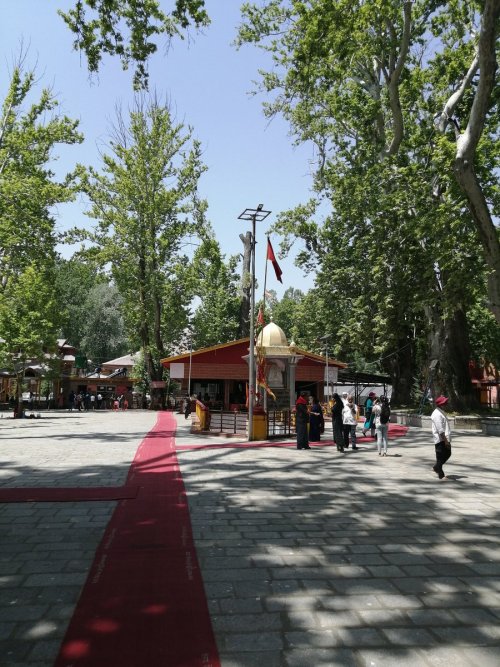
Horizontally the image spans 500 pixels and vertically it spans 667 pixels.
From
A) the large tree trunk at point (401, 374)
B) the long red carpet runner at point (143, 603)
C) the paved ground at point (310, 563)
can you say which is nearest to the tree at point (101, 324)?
the large tree trunk at point (401, 374)

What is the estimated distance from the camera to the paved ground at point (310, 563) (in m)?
3.57

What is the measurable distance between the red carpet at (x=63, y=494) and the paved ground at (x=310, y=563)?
0.33 meters

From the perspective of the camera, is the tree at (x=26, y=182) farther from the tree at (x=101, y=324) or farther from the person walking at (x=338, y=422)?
the tree at (x=101, y=324)

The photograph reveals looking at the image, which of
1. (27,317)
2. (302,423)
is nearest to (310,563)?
(302,423)

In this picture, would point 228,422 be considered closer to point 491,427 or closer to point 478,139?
point 491,427

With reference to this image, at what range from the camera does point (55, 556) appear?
17.6 ft

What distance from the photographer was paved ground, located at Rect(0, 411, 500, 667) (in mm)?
3572

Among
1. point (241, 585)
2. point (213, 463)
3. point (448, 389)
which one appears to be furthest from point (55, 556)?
point (448, 389)

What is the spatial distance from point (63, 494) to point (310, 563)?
4769 mm

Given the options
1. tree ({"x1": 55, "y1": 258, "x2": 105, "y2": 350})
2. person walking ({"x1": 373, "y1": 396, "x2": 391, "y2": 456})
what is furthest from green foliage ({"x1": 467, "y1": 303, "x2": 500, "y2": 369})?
tree ({"x1": 55, "y1": 258, "x2": 105, "y2": 350})

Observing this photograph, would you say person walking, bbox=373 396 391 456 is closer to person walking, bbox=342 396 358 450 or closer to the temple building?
person walking, bbox=342 396 358 450

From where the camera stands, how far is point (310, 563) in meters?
5.23

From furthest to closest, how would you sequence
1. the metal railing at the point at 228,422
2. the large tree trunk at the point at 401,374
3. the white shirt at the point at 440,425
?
1. the large tree trunk at the point at 401,374
2. the metal railing at the point at 228,422
3. the white shirt at the point at 440,425

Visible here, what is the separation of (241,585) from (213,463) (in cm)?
742
